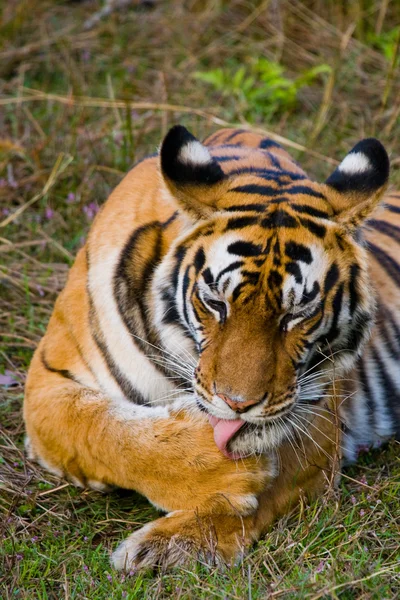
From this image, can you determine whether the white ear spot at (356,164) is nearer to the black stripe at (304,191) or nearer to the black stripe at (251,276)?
the black stripe at (304,191)

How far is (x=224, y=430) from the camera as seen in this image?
2.57m

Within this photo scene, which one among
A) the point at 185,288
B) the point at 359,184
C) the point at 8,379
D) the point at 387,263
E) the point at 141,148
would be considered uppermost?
the point at 359,184

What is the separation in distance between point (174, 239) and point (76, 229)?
1.86m

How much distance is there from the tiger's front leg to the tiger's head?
0.57ft

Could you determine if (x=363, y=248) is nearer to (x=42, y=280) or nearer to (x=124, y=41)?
(x=42, y=280)

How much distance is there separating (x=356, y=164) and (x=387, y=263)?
98 cm

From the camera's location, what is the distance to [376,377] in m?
3.40

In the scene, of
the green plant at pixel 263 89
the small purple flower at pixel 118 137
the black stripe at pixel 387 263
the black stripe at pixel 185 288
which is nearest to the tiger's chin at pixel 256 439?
the black stripe at pixel 185 288

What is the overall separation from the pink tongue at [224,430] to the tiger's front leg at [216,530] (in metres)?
0.18

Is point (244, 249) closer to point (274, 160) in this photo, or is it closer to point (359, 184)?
point (359, 184)

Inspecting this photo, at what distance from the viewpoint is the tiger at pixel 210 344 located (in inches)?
96.3

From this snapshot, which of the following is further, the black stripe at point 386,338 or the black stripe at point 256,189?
the black stripe at point 386,338

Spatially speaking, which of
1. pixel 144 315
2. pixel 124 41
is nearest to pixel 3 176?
pixel 124 41

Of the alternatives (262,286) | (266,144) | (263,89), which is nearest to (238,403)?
(262,286)
